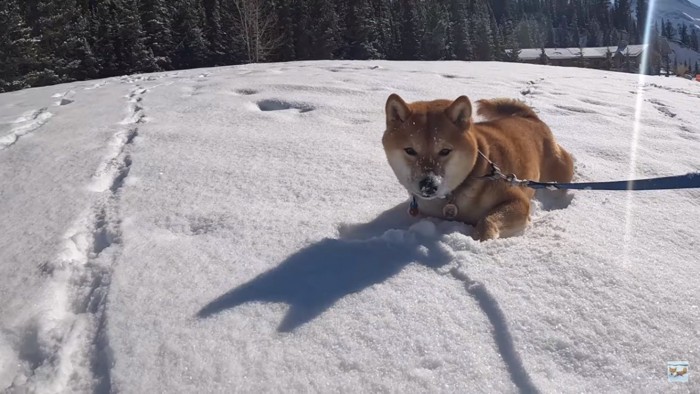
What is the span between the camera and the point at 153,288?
6.42 ft

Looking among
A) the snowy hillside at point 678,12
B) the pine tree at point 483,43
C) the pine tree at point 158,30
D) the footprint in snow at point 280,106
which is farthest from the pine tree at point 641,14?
the footprint in snow at point 280,106

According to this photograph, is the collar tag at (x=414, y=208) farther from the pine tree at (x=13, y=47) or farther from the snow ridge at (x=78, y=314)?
the pine tree at (x=13, y=47)

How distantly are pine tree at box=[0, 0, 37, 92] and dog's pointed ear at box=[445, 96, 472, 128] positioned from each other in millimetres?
25854

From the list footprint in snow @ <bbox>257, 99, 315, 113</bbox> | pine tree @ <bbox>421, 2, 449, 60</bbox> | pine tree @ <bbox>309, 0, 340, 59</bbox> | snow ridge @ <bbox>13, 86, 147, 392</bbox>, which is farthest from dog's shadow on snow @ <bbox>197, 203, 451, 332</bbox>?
pine tree @ <bbox>421, 2, 449, 60</bbox>

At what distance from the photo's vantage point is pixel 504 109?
3.87 metres

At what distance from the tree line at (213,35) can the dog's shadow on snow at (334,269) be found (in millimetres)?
22970

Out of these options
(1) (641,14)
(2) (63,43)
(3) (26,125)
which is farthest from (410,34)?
(1) (641,14)

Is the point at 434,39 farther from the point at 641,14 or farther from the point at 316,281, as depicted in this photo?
the point at 641,14

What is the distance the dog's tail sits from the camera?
3.79m

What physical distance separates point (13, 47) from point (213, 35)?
38.2 ft

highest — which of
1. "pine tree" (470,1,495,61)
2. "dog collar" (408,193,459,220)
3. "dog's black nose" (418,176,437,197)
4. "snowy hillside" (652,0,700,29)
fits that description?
"snowy hillside" (652,0,700,29)

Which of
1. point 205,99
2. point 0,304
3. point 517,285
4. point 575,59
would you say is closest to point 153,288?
point 0,304

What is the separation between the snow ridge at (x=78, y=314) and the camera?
1.49m

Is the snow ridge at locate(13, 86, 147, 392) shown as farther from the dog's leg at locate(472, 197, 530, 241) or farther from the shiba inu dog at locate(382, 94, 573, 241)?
the dog's leg at locate(472, 197, 530, 241)
